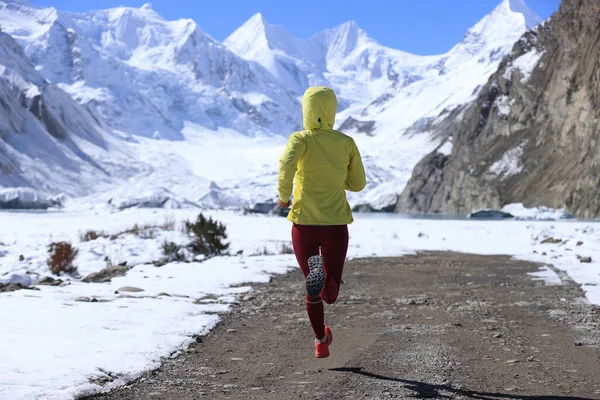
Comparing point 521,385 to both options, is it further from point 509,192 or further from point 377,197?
point 377,197

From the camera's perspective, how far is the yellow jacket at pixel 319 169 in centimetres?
546

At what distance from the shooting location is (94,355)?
512 cm

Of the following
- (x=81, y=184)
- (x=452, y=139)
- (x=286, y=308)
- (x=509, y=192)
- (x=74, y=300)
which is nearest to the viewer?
(x=74, y=300)

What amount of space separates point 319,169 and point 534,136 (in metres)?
71.5

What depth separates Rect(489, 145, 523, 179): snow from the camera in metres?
73.4

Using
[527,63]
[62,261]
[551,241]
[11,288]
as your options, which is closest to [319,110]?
[11,288]

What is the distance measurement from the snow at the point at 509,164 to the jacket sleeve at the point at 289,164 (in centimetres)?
7003

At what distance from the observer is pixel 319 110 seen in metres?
5.63

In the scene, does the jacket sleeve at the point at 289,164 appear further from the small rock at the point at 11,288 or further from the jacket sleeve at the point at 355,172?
the small rock at the point at 11,288

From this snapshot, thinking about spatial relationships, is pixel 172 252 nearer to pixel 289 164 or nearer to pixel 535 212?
pixel 289 164

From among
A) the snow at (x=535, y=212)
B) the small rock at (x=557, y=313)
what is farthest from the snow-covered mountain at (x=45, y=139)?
the small rock at (x=557, y=313)

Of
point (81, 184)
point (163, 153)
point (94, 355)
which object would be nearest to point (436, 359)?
point (94, 355)

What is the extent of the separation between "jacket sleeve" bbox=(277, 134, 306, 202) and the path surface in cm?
122

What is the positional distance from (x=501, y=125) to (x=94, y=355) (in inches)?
3220
